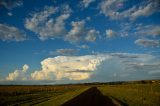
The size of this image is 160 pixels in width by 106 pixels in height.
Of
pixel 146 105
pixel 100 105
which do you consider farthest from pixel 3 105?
pixel 146 105

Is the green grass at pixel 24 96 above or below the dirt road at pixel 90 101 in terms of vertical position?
above

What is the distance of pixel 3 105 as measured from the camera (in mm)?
28875

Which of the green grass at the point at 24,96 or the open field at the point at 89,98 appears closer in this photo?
the open field at the point at 89,98

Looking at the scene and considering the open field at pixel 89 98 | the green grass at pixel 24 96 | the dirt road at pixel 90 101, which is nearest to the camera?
the dirt road at pixel 90 101

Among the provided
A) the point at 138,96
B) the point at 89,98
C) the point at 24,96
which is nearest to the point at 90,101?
the point at 89,98

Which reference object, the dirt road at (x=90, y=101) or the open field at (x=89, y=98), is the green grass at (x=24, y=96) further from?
the dirt road at (x=90, y=101)

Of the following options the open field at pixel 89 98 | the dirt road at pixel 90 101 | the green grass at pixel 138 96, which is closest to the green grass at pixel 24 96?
the open field at pixel 89 98

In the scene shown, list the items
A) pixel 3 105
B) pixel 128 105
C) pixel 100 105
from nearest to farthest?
pixel 100 105 → pixel 128 105 → pixel 3 105

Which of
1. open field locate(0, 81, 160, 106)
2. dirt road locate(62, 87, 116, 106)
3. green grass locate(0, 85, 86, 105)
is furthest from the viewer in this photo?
green grass locate(0, 85, 86, 105)

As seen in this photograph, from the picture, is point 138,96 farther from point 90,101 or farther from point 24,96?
point 24,96

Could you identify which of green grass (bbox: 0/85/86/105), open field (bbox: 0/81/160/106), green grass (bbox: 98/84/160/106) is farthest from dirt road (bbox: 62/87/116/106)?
green grass (bbox: 0/85/86/105)

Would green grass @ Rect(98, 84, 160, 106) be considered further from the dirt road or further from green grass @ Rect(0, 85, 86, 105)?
green grass @ Rect(0, 85, 86, 105)

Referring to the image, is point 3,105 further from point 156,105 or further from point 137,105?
point 156,105

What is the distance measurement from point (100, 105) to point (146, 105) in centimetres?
465
